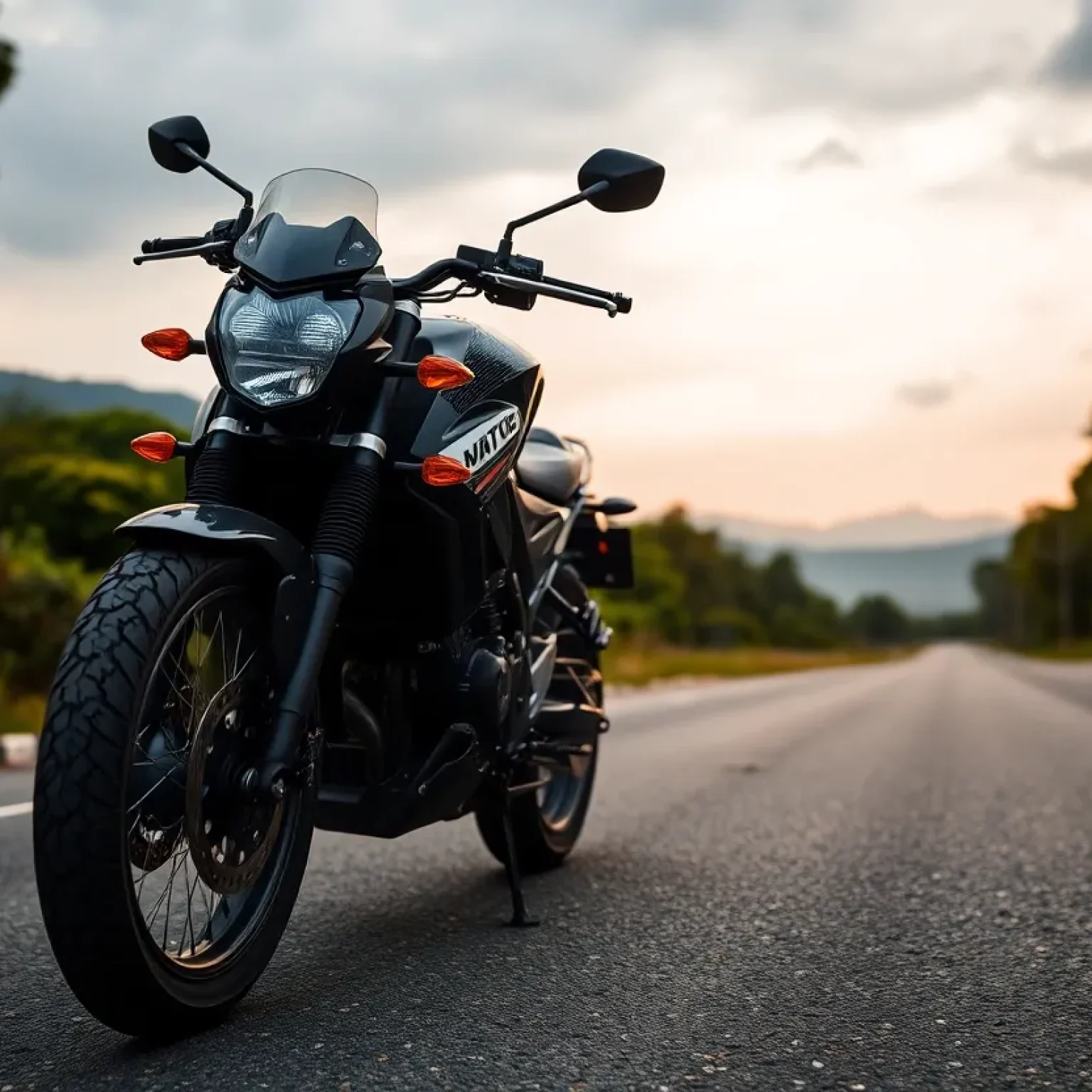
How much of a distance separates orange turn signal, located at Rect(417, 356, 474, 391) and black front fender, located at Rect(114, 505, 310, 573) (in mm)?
449

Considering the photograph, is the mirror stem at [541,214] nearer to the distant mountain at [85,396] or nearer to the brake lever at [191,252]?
the brake lever at [191,252]

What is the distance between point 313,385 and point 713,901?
7.08 feet

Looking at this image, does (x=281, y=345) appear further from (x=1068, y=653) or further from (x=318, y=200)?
(x=1068, y=653)

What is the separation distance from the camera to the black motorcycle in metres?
2.46

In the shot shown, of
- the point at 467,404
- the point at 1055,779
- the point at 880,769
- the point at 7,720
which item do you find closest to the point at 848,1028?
the point at 467,404

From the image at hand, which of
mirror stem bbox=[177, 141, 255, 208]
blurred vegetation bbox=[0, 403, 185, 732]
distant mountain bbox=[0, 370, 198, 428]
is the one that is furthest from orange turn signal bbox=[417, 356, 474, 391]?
distant mountain bbox=[0, 370, 198, 428]

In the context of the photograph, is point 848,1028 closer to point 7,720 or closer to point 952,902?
point 952,902

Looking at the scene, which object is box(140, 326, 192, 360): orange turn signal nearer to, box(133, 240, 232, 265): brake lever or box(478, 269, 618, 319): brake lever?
box(133, 240, 232, 265): brake lever

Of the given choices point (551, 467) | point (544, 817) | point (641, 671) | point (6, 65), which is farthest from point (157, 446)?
point (641, 671)

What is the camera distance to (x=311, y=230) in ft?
10.2

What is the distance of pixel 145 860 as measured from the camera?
102 inches

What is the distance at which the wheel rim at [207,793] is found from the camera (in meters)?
2.59

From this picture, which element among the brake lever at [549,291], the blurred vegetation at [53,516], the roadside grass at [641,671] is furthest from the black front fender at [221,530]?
the roadside grass at [641,671]

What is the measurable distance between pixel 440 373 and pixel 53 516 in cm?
3386
